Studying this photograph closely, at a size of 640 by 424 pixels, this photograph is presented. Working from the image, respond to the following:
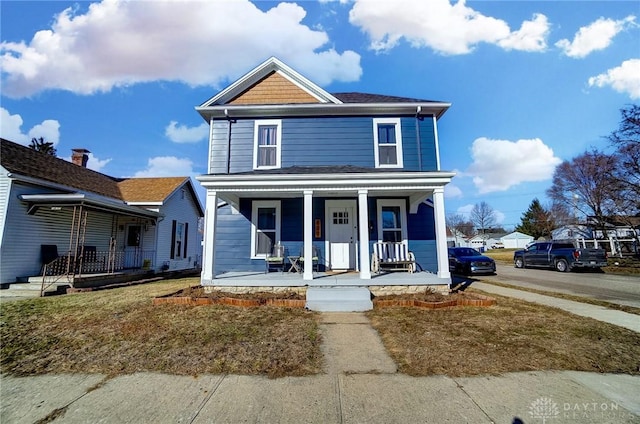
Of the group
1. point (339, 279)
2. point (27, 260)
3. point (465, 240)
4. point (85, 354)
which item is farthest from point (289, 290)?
point (465, 240)

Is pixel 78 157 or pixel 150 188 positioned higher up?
pixel 78 157

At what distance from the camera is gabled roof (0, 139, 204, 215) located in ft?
34.4

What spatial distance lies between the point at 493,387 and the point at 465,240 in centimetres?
6494

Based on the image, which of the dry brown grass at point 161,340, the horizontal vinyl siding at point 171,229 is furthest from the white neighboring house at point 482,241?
the dry brown grass at point 161,340

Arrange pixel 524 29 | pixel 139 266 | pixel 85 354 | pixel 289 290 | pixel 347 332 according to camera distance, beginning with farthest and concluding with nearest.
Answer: pixel 139 266
pixel 524 29
pixel 289 290
pixel 347 332
pixel 85 354

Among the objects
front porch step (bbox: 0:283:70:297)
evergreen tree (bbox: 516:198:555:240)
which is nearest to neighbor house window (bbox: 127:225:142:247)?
front porch step (bbox: 0:283:70:297)

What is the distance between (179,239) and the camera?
56.5ft

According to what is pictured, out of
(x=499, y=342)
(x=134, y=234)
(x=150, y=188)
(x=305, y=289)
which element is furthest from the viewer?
(x=150, y=188)

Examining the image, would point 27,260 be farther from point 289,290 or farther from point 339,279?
point 339,279

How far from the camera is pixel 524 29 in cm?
955

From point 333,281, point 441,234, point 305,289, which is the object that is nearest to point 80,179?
point 305,289

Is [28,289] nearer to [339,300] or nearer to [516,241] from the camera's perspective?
[339,300]

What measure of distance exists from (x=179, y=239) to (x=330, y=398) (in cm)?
1690

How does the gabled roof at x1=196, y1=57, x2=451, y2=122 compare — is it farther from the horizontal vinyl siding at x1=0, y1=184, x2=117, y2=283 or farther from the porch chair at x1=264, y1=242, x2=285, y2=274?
the horizontal vinyl siding at x1=0, y1=184, x2=117, y2=283
